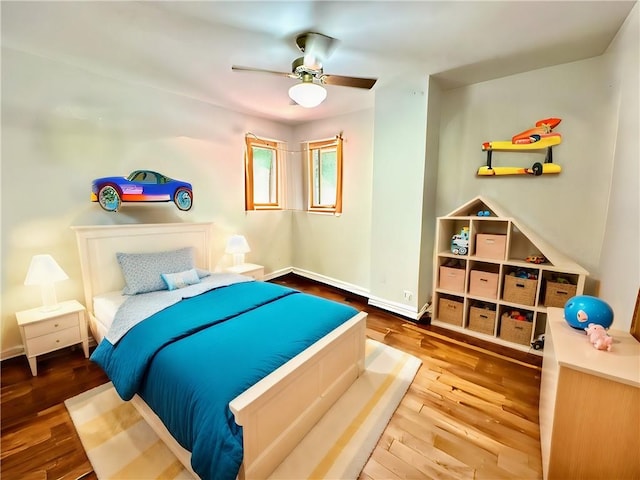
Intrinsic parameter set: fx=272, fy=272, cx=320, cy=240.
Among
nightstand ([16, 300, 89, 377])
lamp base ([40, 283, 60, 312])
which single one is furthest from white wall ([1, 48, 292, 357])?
nightstand ([16, 300, 89, 377])

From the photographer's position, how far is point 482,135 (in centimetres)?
295

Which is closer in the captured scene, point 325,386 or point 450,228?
point 325,386

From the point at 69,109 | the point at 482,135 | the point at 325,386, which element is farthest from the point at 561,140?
the point at 69,109

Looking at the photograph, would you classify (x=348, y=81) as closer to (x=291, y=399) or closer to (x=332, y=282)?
(x=291, y=399)

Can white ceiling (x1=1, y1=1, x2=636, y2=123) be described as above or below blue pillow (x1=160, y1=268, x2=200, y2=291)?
above

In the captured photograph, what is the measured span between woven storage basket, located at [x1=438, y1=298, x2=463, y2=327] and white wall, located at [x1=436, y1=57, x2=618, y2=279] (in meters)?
1.09

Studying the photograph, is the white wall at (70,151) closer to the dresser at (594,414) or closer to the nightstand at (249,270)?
the nightstand at (249,270)

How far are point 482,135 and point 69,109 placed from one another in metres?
4.08

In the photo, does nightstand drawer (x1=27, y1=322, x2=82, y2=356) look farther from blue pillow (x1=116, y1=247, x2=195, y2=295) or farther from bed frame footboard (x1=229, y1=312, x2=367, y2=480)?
bed frame footboard (x1=229, y1=312, x2=367, y2=480)

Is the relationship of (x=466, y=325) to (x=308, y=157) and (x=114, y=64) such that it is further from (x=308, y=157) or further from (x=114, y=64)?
(x=114, y=64)

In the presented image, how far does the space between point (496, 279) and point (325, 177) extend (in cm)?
273

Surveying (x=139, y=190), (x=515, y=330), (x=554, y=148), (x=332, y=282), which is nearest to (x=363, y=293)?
(x=332, y=282)

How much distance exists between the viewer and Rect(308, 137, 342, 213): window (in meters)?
4.13

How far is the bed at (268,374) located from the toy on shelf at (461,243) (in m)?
1.46
